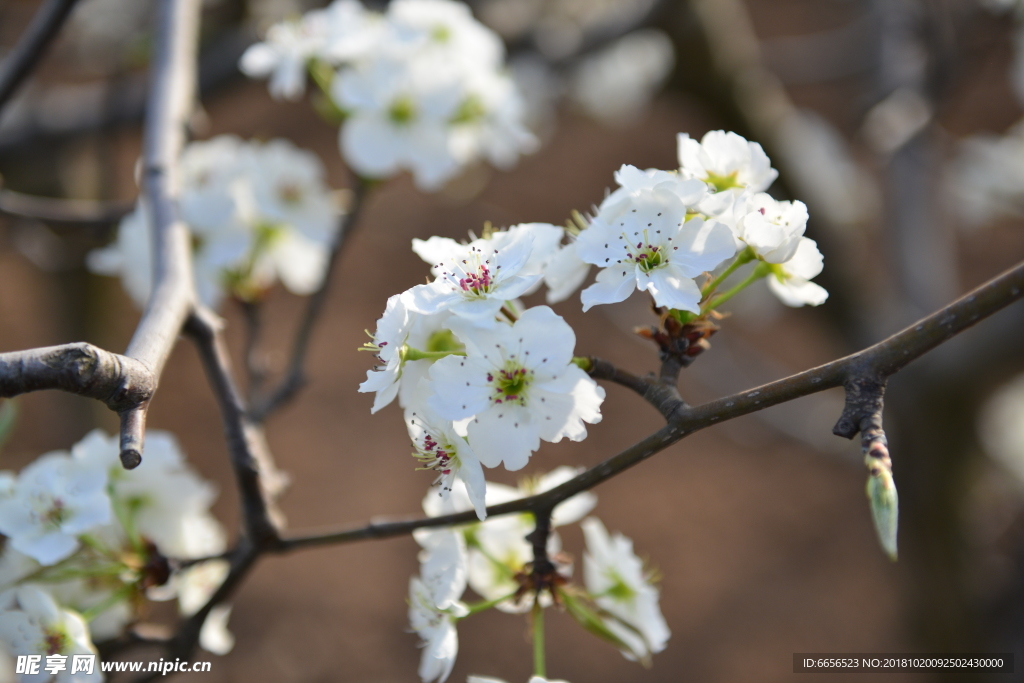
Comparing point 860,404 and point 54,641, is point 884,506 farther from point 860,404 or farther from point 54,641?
point 54,641

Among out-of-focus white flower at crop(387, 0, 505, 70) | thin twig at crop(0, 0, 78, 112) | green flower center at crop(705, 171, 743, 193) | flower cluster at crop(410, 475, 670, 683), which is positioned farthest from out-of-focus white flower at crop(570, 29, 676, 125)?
flower cluster at crop(410, 475, 670, 683)

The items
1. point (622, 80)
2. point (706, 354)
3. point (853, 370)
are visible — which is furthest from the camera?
point (622, 80)

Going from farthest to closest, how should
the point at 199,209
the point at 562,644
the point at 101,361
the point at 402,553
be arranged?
the point at 402,553
the point at 562,644
the point at 199,209
the point at 101,361

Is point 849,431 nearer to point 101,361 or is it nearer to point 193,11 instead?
point 101,361

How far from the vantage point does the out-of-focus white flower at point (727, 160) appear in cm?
84

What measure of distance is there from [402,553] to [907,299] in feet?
8.91

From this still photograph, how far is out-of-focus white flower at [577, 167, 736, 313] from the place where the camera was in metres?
0.75

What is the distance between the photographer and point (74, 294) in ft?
8.64

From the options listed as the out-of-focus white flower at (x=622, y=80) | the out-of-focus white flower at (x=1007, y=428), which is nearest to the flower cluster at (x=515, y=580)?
the out-of-focus white flower at (x=1007, y=428)

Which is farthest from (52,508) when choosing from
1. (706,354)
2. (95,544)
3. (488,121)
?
(706,354)

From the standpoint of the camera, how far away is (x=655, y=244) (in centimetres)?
77

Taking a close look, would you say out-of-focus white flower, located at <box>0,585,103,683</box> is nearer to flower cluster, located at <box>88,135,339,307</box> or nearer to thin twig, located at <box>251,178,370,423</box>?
thin twig, located at <box>251,178,370,423</box>

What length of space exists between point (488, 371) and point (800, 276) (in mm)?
389

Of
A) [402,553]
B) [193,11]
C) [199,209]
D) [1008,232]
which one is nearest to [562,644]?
[402,553]
